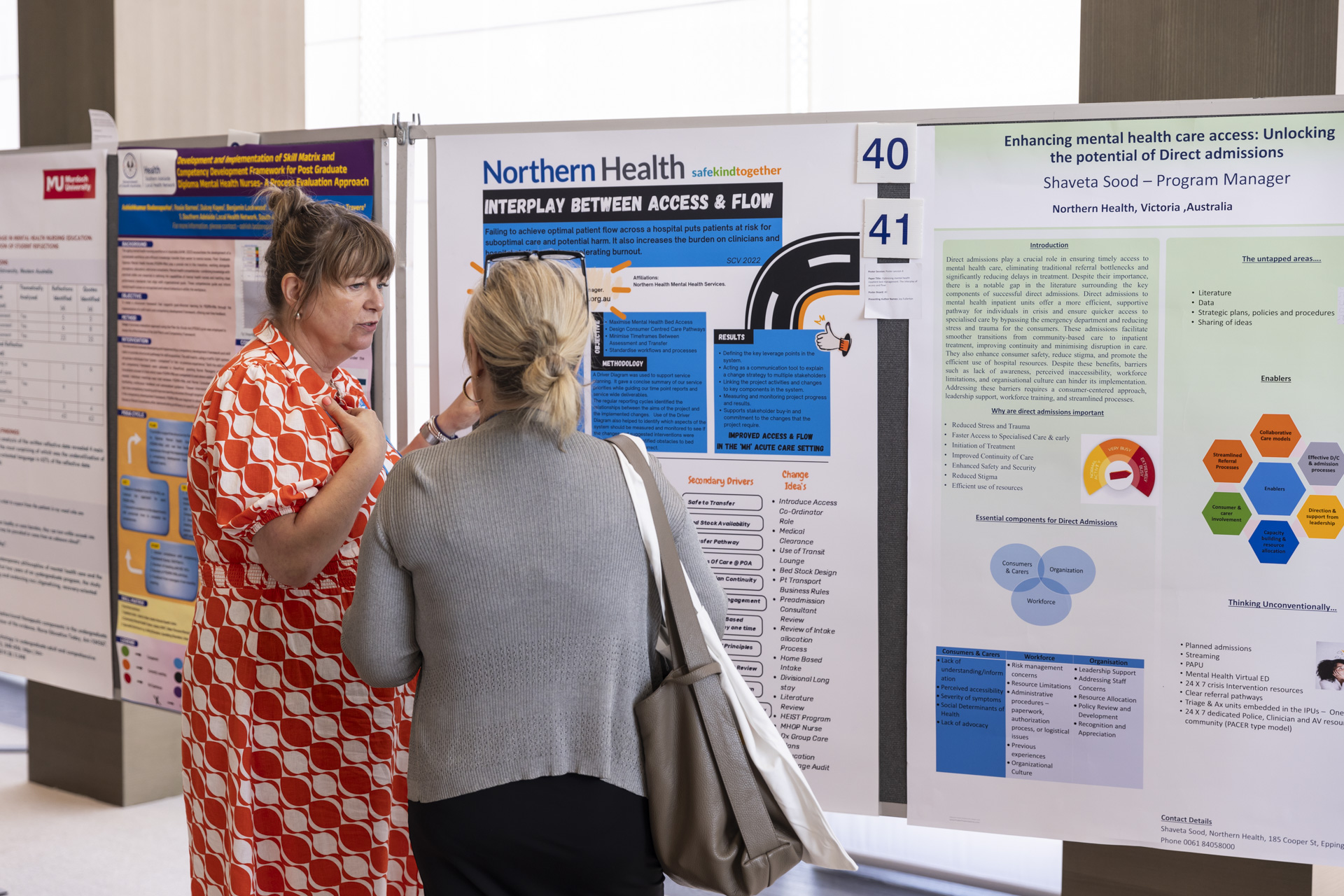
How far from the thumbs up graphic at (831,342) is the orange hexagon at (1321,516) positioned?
0.88m

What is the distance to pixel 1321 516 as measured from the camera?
1.89 m

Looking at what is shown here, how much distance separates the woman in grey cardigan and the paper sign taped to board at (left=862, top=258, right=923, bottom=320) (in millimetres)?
905

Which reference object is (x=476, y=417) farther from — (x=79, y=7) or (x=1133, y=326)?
(x=79, y=7)

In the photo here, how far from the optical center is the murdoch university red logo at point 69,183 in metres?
2.72

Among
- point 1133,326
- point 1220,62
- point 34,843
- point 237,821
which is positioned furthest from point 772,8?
point 34,843

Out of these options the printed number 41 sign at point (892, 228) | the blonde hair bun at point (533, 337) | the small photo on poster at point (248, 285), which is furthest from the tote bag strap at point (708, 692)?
the small photo on poster at point (248, 285)

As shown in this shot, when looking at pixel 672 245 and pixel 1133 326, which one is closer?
pixel 1133 326

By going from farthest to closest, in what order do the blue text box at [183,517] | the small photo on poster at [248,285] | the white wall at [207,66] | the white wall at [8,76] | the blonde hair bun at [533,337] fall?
the white wall at [8,76]
the white wall at [207,66]
the blue text box at [183,517]
the small photo on poster at [248,285]
the blonde hair bun at [533,337]

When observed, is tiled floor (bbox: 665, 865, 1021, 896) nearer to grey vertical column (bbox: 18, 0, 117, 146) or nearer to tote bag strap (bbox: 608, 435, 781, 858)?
tote bag strap (bbox: 608, 435, 781, 858)

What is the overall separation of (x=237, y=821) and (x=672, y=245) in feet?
4.45

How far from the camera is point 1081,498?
199 cm

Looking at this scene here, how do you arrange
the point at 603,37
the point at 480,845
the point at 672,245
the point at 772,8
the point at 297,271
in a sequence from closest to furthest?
the point at 480,845 < the point at 297,271 < the point at 672,245 < the point at 772,8 < the point at 603,37

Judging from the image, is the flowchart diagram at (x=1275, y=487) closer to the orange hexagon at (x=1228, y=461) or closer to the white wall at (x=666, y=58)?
the orange hexagon at (x=1228, y=461)

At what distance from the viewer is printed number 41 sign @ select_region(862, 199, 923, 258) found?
2.04m
